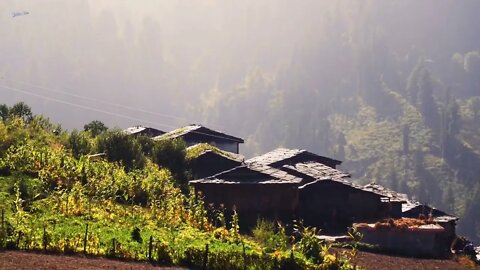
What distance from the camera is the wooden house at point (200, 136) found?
48850 mm

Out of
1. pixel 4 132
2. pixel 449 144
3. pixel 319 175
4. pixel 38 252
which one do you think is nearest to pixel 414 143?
pixel 449 144

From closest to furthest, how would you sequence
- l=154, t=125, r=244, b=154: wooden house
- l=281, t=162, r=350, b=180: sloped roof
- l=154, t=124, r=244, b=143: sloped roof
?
l=281, t=162, r=350, b=180: sloped roof
l=154, t=124, r=244, b=143: sloped roof
l=154, t=125, r=244, b=154: wooden house

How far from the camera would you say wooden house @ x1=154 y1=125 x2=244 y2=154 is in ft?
160

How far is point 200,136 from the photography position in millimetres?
50000

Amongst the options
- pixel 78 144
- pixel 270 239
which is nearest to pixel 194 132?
pixel 78 144

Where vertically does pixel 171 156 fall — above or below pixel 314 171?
above

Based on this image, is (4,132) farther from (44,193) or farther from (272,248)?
(272,248)

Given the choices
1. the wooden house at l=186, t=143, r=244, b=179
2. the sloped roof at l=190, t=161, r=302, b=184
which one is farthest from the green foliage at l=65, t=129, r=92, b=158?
the sloped roof at l=190, t=161, r=302, b=184

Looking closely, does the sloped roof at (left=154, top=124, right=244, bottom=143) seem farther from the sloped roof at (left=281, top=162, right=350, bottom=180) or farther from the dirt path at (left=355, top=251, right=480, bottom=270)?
the dirt path at (left=355, top=251, right=480, bottom=270)

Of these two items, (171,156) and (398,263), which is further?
(171,156)

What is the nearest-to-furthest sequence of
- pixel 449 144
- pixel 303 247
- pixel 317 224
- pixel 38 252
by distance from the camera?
pixel 38 252 < pixel 303 247 < pixel 317 224 < pixel 449 144

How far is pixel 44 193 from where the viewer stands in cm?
2659

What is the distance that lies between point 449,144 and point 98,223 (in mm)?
161778

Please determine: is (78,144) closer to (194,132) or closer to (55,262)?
(194,132)
